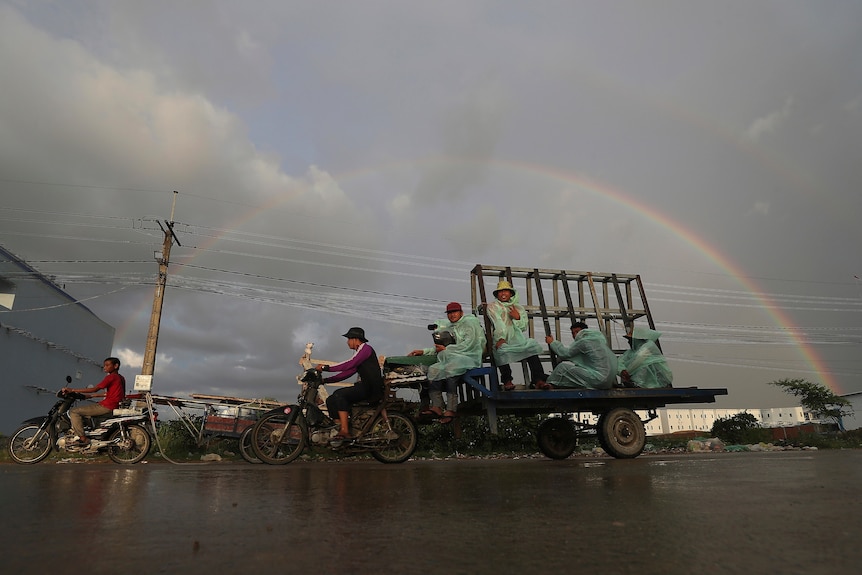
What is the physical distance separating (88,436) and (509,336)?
7710mm

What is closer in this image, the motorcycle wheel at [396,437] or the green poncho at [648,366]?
the motorcycle wheel at [396,437]

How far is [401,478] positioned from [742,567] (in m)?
3.75

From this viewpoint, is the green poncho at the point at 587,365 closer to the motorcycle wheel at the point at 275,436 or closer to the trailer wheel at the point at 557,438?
the trailer wheel at the point at 557,438

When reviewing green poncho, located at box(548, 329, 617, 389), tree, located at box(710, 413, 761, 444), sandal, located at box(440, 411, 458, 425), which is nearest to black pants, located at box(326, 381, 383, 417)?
sandal, located at box(440, 411, 458, 425)

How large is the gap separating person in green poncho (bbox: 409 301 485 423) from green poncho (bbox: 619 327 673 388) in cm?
275

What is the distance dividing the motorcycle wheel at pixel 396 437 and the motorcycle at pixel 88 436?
15.6 feet

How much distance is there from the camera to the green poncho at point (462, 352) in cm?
778

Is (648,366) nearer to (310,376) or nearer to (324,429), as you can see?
(324,429)

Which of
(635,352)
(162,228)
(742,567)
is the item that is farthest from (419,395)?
(162,228)

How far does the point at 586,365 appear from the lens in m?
8.38

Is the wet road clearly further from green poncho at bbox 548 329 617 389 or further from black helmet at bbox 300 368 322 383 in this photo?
green poncho at bbox 548 329 617 389

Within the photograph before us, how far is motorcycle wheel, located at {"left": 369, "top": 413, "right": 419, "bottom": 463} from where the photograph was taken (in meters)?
7.58

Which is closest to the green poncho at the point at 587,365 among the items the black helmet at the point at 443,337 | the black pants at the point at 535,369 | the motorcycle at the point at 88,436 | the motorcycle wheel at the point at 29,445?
the black pants at the point at 535,369

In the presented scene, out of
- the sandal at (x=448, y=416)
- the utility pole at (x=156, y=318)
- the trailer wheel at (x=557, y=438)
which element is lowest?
the trailer wheel at (x=557, y=438)
